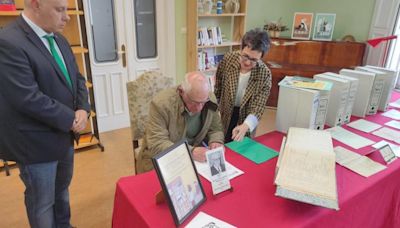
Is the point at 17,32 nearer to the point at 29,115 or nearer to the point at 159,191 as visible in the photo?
the point at 29,115

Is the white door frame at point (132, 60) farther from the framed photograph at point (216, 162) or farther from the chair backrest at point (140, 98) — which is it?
the framed photograph at point (216, 162)

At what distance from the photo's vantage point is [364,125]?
201 centimetres

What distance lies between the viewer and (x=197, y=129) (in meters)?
1.76

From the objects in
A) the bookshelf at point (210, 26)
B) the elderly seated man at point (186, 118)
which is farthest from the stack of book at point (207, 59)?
the elderly seated man at point (186, 118)

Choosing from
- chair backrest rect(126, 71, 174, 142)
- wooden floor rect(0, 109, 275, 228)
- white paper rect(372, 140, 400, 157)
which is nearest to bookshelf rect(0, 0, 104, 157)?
wooden floor rect(0, 109, 275, 228)

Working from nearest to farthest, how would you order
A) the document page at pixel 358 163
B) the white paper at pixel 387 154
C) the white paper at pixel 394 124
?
the document page at pixel 358 163, the white paper at pixel 387 154, the white paper at pixel 394 124

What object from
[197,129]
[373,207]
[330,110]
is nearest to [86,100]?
[197,129]

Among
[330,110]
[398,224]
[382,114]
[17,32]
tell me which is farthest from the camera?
[382,114]

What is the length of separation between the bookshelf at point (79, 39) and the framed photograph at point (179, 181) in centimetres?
204

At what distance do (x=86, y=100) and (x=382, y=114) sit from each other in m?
2.13

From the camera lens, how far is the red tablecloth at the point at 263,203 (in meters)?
1.14

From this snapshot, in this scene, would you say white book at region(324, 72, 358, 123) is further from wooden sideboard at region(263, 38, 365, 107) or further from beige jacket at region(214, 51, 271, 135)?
wooden sideboard at region(263, 38, 365, 107)

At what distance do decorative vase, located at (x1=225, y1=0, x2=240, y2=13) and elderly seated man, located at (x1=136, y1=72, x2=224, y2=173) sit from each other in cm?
246

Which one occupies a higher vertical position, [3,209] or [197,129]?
[197,129]
